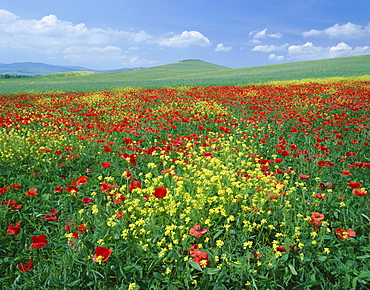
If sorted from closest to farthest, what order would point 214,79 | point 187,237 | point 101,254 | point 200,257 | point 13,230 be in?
1. point 101,254
2. point 200,257
3. point 187,237
4. point 13,230
5. point 214,79

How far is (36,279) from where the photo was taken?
245cm

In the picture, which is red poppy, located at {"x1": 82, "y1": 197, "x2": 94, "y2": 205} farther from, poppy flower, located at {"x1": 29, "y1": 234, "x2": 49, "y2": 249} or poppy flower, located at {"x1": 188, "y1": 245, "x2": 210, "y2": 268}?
poppy flower, located at {"x1": 188, "y1": 245, "x2": 210, "y2": 268}

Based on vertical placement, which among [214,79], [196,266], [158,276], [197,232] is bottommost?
[158,276]

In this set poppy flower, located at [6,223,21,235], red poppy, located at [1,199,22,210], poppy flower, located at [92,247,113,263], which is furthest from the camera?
red poppy, located at [1,199,22,210]

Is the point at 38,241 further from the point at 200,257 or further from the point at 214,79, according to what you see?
the point at 214,79

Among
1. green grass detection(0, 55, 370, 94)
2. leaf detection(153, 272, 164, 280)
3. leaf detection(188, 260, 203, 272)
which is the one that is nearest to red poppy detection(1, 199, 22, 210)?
leaf detection(153, 272, 164, 280)

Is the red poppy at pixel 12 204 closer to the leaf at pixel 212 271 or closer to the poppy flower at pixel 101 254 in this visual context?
the poppy flower at pixel 101 254

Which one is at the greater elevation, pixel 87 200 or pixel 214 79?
pixel 214 79

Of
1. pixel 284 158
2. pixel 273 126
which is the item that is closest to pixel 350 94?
pixel 273 126

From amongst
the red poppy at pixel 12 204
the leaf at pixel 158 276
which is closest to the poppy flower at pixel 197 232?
the leaf at pixel 158 276

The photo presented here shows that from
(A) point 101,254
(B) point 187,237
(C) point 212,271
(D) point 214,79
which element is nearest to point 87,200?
(A) point 101,254

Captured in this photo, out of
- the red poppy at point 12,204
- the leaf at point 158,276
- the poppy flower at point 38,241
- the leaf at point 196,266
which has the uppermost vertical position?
the poppy flower at point 38,241

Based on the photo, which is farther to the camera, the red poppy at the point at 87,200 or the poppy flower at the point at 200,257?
the red poppy at the point at 87,200

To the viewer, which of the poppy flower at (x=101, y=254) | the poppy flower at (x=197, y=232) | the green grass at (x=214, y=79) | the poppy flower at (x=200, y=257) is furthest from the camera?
the green grass at (x=214, y=79)
